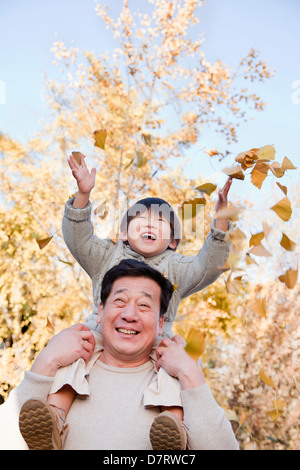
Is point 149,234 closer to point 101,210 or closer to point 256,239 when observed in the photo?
point 101,210

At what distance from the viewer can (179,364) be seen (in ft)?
4.62

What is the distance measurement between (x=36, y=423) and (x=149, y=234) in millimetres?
1029

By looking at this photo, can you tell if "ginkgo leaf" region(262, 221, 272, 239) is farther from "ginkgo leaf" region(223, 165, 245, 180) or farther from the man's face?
the man's face

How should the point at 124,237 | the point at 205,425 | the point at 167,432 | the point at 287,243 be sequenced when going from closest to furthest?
the point at 167,432 < the point at 205,425 < the point at 287,243 < the point at 124,237

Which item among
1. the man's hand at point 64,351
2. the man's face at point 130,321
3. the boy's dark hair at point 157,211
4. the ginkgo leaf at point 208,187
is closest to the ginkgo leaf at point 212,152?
the ginkgo leaf at point 208,187

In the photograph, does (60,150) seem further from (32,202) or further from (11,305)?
(11,305)

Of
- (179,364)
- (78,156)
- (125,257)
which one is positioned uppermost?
(78,156)

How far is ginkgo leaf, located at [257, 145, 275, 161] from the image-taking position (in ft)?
5.23

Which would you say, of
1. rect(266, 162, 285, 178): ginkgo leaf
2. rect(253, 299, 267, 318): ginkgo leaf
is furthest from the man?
rect(266, 162, 285, 178): ginkgo leaf

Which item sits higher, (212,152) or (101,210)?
(212,152)

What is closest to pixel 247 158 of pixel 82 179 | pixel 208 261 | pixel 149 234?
pixel 208 261
